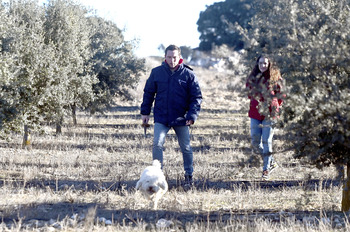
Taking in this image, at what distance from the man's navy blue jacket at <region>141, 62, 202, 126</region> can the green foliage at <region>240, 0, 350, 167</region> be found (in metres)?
2.16

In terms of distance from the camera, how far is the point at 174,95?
24.8 ft

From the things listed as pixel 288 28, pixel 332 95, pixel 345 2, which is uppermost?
pixel 345 2

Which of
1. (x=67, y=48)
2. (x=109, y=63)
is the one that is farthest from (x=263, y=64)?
(x=109, y=63)

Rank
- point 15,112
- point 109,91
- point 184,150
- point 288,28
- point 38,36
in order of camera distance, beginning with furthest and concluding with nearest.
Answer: point 109,91 < point 38,36 < point 15,112 < point 184,150 < point 288,28

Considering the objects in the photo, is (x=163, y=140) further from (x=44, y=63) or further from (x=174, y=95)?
(x=44, y=63)

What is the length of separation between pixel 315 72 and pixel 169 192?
2.99 meters

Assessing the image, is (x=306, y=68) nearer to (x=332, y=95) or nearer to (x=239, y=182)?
(x=332, y=95)

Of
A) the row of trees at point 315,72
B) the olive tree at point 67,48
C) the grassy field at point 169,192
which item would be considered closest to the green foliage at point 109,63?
the olive tree at point 67,48

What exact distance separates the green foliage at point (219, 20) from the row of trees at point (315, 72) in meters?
54.1

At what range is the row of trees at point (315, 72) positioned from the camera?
4.95 metres

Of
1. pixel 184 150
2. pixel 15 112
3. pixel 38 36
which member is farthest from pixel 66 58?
pixel 184 150

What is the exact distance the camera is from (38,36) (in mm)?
11859

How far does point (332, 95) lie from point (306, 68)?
46 cm

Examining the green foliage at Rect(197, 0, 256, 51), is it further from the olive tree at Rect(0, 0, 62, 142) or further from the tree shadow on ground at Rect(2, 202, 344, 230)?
the tree shadow on ground at Rect(2, 202, 344, 230)
